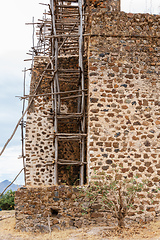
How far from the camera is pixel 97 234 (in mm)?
7926

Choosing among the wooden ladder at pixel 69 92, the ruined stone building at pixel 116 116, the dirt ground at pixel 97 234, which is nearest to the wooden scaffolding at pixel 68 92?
the wooden ladder at pixel 69 92

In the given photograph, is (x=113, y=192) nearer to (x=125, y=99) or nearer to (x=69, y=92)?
(x=125, y=99)

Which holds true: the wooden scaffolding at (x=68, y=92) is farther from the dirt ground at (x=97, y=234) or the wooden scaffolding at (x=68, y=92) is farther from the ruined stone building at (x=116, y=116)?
the dirt ground at (x=97, y=234)

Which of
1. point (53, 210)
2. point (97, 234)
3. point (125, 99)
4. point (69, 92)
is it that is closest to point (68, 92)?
point (69, 92)

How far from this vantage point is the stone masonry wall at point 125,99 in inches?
348

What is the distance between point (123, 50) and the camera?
9.40m

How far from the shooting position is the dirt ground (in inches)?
300

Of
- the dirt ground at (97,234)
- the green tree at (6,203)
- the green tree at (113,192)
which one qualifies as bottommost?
the green tree at (6,203)

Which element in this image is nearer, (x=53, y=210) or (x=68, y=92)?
(x=53, y=210)

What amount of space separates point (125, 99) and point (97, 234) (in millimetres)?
3668

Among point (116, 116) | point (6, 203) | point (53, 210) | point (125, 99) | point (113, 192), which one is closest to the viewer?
point (113, 192)

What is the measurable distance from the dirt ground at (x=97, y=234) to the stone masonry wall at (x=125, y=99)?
601 millimetres

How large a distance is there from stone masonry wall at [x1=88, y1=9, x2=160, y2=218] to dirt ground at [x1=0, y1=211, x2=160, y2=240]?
1.97ft

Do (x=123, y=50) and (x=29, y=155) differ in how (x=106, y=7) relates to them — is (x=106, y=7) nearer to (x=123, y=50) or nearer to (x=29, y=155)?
(x=123, y=50)
